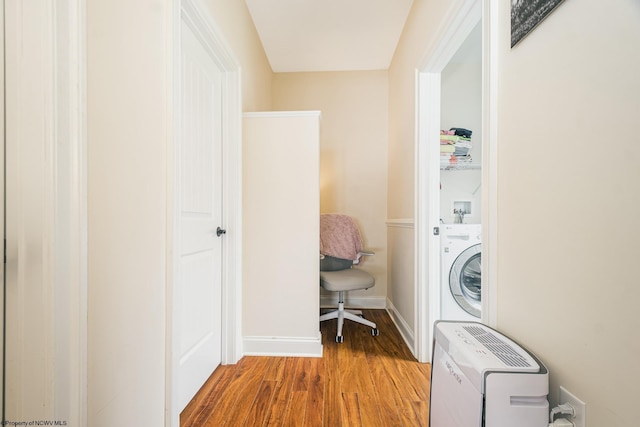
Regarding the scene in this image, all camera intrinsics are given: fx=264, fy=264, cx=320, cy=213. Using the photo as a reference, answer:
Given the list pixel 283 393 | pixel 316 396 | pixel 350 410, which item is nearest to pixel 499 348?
pixel 350 410

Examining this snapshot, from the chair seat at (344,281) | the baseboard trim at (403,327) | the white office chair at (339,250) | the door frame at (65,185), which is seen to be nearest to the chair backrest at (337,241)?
the white office chair at (339,250)

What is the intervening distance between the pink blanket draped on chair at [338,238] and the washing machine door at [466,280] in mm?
859

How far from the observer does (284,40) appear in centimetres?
247

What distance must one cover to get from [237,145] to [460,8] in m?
1.42

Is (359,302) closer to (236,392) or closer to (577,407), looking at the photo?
(236,392)

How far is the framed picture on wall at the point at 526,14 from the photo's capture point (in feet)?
2.46

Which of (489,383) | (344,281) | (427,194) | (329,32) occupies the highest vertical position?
(329,32)

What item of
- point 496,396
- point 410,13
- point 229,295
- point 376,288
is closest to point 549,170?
point 496,396

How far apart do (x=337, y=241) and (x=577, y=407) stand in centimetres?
185

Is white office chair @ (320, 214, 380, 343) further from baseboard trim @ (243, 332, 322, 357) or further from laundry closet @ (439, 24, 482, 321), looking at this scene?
laundry closet @ (439, 24, 482, 321)

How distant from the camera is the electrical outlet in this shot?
0.65 m

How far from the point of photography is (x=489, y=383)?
688 mm

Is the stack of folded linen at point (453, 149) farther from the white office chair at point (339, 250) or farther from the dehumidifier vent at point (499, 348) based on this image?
the dehumidifier vent at point (499, 348)

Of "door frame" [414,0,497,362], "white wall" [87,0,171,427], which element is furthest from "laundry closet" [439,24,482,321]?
"white wall" [87,0,171,427]
